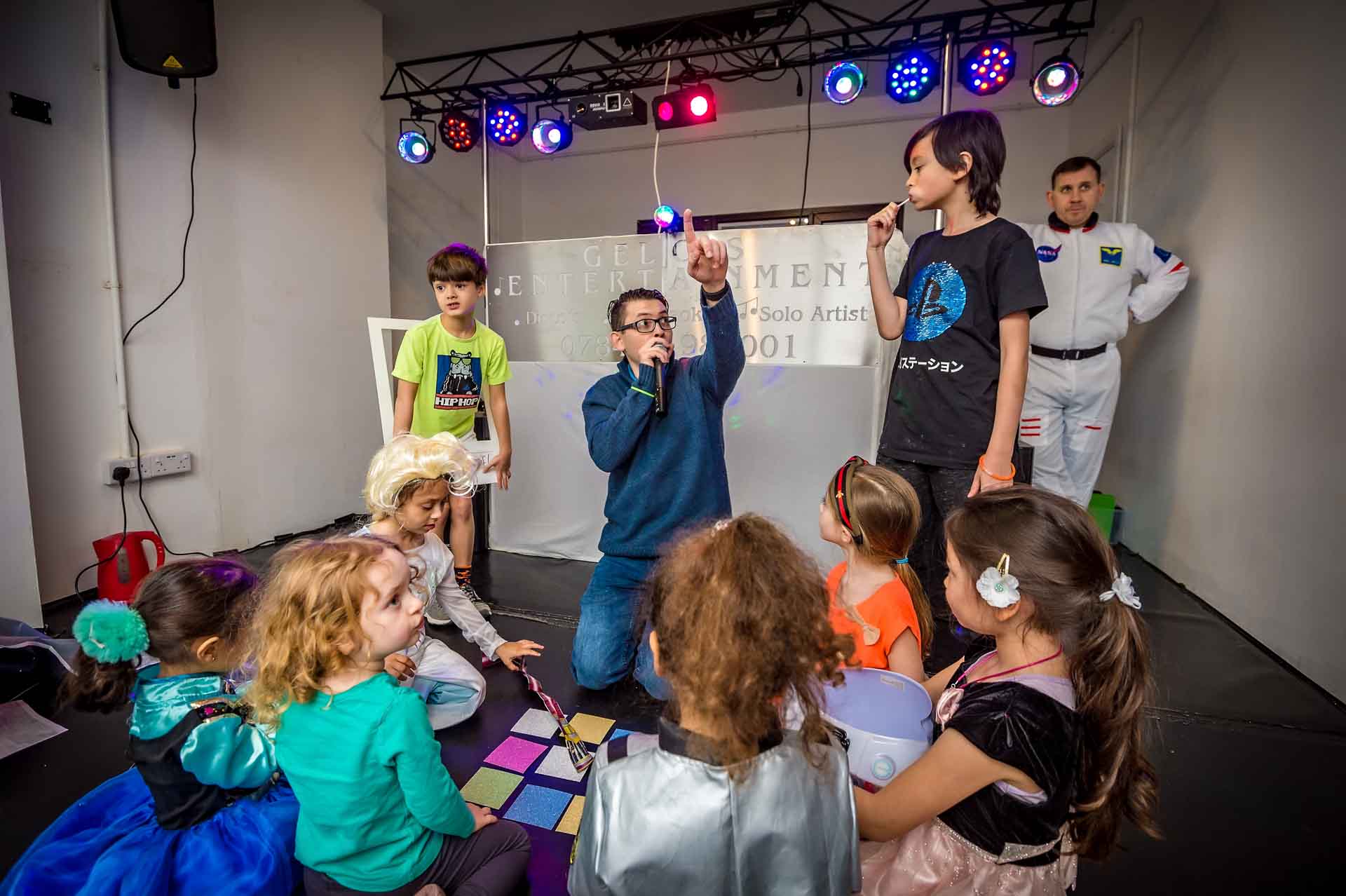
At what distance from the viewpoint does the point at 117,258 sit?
296 centimetres

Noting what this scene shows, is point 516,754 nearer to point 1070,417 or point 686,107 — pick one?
point 1070,417

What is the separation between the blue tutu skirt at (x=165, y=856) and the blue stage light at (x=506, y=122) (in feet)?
13.9

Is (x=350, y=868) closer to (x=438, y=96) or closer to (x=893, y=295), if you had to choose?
(x=893, y=295)

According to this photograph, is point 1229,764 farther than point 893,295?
No

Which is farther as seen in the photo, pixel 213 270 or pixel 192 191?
pixel 213 270

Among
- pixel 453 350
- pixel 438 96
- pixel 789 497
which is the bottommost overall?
pixel 789 497

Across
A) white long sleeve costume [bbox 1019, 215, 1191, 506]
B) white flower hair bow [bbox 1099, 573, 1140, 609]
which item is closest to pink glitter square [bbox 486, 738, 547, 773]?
white flower hair bow [bbox 1099, 573, 1140, 609]

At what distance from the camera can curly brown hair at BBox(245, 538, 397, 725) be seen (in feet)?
3.51

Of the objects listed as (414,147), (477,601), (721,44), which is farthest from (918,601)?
(414,147)

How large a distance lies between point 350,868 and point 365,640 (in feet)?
1.24

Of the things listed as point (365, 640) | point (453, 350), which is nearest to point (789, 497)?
point (453, 350)

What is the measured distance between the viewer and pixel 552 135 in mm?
4598

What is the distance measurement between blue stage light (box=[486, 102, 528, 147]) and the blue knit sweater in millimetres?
3162

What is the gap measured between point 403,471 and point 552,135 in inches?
137
